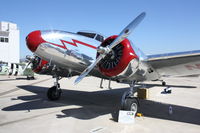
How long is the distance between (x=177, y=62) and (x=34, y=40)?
5.25 metres

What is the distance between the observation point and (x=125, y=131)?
17.6 ft

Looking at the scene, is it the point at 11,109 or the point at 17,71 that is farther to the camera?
the point at 17,71

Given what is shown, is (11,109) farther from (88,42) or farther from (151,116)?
(151,116)

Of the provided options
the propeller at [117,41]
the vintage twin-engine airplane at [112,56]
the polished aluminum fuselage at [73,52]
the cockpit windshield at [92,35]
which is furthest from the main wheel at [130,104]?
the cockpit windshield at [92,35]

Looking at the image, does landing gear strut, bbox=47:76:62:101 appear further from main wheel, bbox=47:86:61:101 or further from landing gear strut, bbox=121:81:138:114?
landing gear strut, bbox=121:81:138:114

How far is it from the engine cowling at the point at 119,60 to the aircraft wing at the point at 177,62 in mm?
920

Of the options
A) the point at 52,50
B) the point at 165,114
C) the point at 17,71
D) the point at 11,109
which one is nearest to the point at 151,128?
the point at 165,114

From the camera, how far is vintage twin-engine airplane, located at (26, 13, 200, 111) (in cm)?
620

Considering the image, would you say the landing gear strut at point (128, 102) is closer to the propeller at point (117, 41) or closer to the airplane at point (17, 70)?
the propeller at point (117, 41)

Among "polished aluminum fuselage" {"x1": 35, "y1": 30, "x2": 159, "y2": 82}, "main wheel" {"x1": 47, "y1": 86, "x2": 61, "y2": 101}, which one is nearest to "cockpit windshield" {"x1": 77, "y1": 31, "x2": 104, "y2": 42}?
"polished aluminum fuselage" {"x1": 35, "y1": 30, "x2": 159, "y2": 82}

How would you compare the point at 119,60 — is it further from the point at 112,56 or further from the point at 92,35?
the point at 92,35

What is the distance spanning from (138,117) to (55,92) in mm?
5209

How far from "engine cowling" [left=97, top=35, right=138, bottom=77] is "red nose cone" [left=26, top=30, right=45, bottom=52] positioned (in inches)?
93.2

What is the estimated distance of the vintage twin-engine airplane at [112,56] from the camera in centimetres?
620
